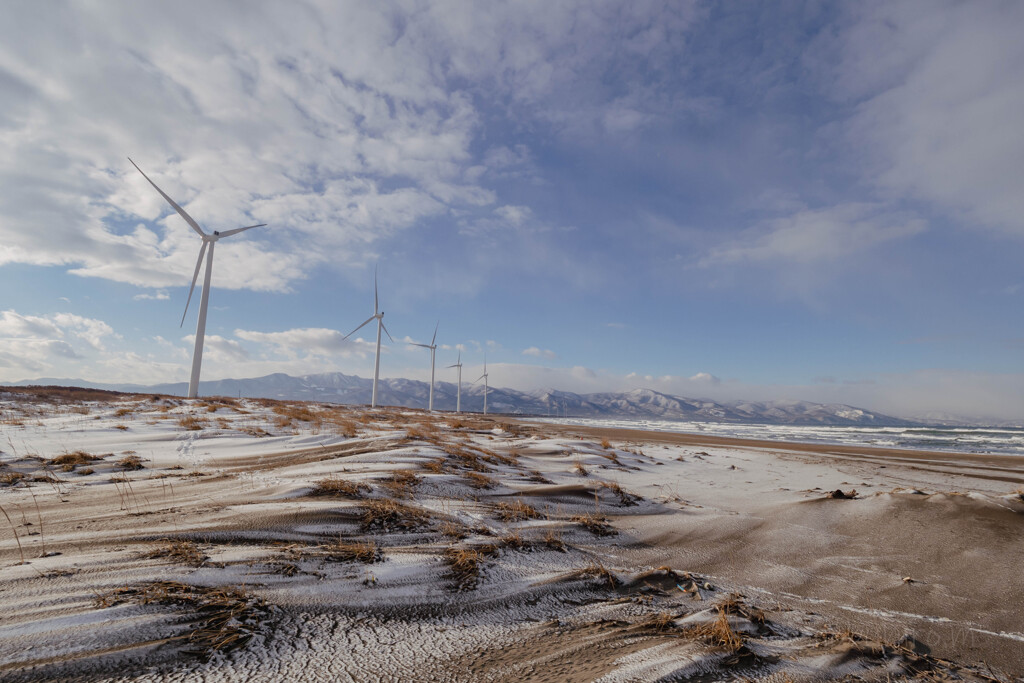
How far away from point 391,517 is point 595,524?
295 centimetres

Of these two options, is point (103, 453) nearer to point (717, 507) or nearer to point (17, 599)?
point (17, 599)

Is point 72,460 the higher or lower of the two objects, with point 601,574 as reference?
higher

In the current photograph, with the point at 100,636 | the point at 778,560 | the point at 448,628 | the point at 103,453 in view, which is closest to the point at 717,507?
the point at 778,560

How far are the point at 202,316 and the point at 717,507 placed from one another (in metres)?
45.0

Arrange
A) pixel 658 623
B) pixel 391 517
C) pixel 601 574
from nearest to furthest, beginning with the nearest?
pixel 658 623 < pixel 601 574 < pixel 391 517

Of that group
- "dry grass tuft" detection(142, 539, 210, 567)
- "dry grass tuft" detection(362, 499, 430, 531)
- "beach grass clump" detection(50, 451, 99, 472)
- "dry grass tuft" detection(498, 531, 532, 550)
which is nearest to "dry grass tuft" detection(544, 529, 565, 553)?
"dry grass tuft" detection(498, 531, 532, 550)

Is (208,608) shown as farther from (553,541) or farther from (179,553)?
(553,541)

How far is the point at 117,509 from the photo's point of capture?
5.28m

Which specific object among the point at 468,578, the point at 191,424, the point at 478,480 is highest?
the point at 191,424

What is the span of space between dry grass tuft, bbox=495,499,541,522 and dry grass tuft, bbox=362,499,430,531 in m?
1.19

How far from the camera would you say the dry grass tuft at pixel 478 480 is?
7.86 m

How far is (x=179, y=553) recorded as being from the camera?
3.85m

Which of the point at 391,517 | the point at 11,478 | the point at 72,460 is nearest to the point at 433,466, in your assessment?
the point at 391,517

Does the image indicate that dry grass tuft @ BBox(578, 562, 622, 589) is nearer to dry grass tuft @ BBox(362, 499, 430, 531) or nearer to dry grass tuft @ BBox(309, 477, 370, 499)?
dry grass tuft @ BBox(362, 499, 430, 531)
